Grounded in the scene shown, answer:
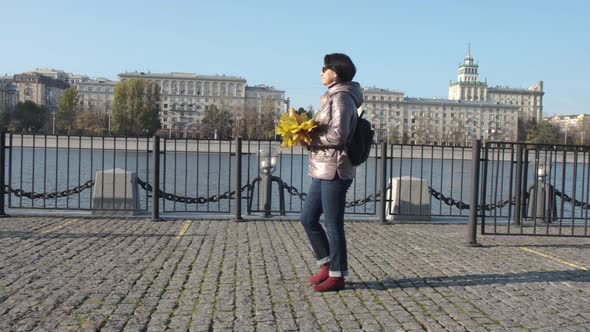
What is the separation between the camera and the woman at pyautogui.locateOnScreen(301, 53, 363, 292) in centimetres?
523

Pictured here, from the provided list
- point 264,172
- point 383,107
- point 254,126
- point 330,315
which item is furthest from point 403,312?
point 383,107

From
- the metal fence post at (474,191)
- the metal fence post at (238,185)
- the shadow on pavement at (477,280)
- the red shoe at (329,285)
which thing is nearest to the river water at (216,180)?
the metal fence post at (238,185)

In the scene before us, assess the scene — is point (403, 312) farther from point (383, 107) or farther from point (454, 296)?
point (383, 107)

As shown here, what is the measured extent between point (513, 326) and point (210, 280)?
2.81 m

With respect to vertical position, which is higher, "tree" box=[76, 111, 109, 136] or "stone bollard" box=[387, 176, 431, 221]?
"tree" box=[76, 111, 109, 136]

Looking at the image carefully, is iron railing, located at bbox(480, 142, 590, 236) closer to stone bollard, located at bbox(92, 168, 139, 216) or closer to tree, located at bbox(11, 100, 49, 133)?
stone bollard, located at bbox(92, 168, 139, 216)

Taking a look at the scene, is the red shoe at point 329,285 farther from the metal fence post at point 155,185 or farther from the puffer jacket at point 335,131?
the metal fence post at point 155,185

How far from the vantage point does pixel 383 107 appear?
15225 centimetres

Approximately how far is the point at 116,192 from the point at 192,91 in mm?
147427

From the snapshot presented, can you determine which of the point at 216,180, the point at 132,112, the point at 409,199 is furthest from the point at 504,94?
the point at 409,199

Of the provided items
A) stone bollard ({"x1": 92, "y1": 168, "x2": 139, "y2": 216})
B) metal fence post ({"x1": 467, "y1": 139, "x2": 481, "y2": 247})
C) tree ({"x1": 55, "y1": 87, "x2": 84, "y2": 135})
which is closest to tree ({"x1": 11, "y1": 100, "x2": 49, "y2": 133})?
tree ({"x1": 55, "y1": 87, "x2": 84, "y2": 135})

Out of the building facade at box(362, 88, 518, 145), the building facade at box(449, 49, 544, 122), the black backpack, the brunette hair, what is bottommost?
the black backpack

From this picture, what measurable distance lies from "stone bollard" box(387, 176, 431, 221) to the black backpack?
6.41 m

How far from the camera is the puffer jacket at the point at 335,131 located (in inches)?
205
